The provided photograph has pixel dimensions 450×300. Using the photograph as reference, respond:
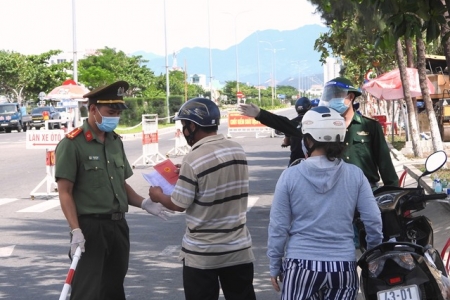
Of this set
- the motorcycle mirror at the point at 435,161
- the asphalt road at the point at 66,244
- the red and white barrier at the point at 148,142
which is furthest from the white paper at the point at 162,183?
the red and white barrier at the point at 148,142

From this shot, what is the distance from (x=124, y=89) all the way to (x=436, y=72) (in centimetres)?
3288

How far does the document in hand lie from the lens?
580cm

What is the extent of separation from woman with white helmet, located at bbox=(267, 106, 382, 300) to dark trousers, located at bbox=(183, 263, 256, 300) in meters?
0.73

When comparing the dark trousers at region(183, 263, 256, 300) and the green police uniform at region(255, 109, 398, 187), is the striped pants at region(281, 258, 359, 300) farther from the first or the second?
the green police uniform at region(255, 109, 398, 187)

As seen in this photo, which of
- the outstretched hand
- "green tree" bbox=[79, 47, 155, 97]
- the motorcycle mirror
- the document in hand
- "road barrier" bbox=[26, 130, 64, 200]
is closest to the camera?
the motorcycle mirror

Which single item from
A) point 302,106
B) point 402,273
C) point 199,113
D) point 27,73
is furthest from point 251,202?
point 27,73

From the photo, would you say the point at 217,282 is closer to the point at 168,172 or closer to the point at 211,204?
the point at 211,204

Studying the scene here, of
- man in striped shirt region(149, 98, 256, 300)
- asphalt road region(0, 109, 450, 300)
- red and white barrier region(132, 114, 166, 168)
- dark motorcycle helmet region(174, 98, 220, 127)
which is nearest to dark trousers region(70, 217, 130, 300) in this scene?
man in striped shirt region(149, 98, 256, 300)

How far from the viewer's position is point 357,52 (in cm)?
3397

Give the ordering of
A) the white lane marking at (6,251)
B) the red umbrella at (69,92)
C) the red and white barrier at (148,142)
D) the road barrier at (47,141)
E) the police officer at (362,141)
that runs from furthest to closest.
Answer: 1. the red umbrella at (69,92)
2. the red and white barrier at (148,142)
3. the road barrier at (47,141)
4. the white lane marking at (6,251)
5. the police officer at (362,141)

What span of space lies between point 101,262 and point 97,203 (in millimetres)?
388

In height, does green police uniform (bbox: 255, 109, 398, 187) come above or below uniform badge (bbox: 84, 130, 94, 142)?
below

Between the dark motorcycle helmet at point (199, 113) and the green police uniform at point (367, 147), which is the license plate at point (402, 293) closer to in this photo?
the dark motorcycle helmet at point (199, 113)

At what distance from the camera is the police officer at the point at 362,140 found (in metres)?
7.00
